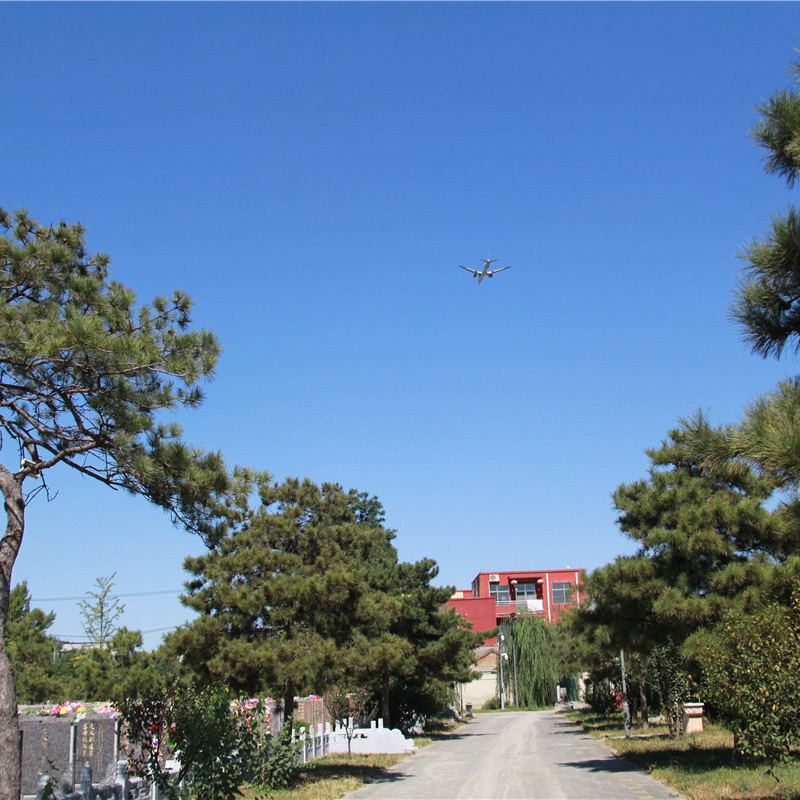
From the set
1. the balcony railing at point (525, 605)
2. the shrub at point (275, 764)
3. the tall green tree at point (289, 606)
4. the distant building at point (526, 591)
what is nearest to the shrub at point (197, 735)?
the shrub at point (275, 764)

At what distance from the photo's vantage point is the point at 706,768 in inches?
615

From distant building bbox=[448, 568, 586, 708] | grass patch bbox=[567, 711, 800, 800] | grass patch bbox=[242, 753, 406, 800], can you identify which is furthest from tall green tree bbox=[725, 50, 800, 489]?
distant building bbox=[448, 568, 586, 708]

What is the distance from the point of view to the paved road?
14.8 metres

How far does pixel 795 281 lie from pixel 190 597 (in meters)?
14.3

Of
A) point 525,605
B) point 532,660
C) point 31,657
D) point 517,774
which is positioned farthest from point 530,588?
point 517,774

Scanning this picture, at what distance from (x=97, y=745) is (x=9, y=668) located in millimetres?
7589

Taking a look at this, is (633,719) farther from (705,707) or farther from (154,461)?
(154,461)

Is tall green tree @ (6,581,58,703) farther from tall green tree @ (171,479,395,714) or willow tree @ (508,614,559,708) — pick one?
willow tree @ (508,614,559,708)

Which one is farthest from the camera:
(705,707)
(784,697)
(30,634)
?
(30,634)

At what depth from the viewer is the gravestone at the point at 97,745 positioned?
564 inches

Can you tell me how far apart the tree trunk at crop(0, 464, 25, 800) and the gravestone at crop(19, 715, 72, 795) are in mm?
6994

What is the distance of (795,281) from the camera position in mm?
7629

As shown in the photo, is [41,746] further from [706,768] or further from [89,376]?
[706,768]

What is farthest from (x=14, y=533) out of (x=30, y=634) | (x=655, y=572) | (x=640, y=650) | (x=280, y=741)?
(x=30, y=634)
